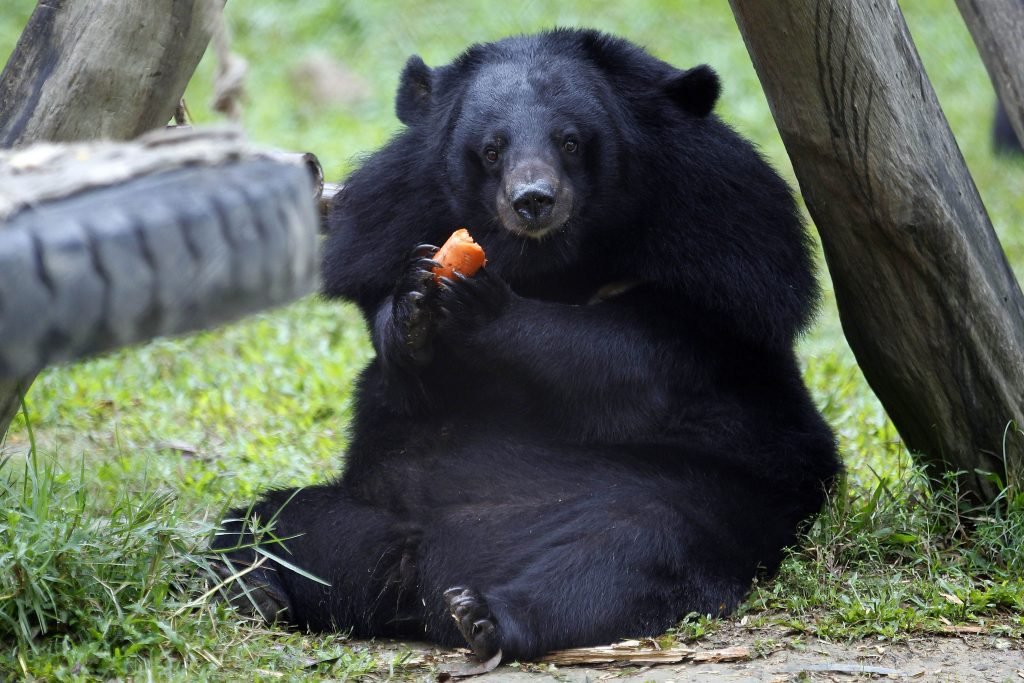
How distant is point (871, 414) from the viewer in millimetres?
5586

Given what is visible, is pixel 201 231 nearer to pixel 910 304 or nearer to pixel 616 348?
pixel 616 348

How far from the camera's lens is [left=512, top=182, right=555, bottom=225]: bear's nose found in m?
3.57

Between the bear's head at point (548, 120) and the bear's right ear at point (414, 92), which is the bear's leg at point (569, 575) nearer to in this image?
the bear's head at point (548, 120)

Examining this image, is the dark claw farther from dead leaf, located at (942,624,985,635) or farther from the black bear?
dead leaf, located at (942,624,985,635)

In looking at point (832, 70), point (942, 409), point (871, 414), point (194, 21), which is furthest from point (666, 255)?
point (871, 414)

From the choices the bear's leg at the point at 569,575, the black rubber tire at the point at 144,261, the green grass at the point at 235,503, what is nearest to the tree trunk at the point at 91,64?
the green grass at the point at 235,503

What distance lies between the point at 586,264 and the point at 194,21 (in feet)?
4.56

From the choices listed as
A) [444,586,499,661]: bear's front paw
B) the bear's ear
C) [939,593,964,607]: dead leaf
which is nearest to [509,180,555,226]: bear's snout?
the bear's ear

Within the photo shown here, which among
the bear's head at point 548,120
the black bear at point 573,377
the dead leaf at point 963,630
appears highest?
the bear's head at point 548,120

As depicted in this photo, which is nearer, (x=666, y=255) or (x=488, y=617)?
(x=488, y=617)

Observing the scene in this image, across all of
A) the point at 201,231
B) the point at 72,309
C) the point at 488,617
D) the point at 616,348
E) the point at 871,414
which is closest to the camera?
the point at 72,309

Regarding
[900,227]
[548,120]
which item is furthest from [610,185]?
[900,227]

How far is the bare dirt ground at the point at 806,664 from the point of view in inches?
124

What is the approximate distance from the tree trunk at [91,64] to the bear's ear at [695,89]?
4.77 feet
